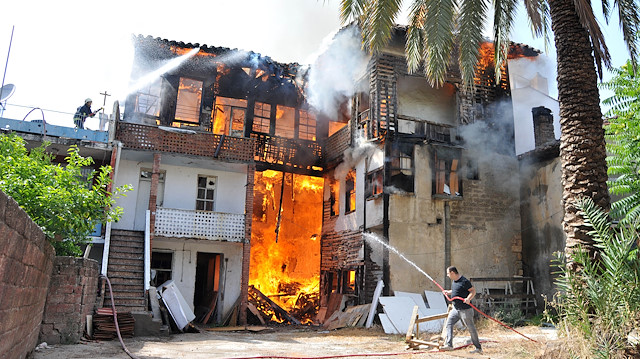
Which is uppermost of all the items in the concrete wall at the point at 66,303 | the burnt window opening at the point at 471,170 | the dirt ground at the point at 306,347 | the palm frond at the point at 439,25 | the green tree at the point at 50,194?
the palm frond at the point at 439,25

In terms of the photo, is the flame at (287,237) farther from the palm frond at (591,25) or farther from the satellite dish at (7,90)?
the palm frond at (591,25)

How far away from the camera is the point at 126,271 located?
16359mm

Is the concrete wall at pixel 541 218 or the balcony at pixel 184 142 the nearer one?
the concrete wall at pixel 541 218

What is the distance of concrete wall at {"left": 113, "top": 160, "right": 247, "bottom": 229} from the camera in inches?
793

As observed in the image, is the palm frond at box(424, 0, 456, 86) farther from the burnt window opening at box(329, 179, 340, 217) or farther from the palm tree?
the burnt window opening at box(329, 179, 340, 217)

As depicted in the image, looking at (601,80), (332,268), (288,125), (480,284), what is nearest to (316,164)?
(288,125)

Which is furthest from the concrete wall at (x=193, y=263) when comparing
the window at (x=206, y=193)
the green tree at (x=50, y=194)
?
the green tree at (x=50, y=194)

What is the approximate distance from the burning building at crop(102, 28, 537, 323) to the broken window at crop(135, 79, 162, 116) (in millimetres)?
44

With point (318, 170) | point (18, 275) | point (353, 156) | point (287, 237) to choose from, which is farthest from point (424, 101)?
point (18, 275)

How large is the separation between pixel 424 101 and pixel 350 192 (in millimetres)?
5071

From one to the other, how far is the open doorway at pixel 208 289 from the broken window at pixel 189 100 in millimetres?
6129

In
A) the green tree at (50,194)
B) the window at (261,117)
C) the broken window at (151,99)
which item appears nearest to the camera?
the green tree at (50,194)

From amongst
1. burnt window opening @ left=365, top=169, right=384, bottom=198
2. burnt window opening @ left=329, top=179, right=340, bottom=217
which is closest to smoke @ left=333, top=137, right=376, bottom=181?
burnt window opening @ left=329, top=179, right=340, bottom=217

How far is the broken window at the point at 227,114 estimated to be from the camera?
23.5 meters
